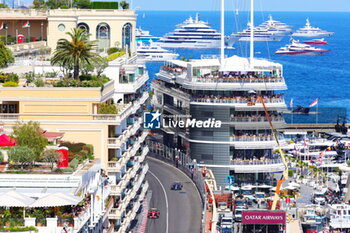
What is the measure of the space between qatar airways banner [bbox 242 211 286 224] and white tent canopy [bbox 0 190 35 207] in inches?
1474

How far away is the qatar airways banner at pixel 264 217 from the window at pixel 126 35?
17.7 m

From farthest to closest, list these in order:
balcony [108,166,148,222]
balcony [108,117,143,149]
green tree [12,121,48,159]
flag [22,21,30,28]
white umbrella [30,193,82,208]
Answer: flag [22,21,30,28]
balcony [108,166,148,222]
balcony [108,117,143,149]
green tree [12,121,48,159]
white umbrella [30,193,82,208]

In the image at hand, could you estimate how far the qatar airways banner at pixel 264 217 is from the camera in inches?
3115

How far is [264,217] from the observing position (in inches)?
3125

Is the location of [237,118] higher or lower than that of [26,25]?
lower

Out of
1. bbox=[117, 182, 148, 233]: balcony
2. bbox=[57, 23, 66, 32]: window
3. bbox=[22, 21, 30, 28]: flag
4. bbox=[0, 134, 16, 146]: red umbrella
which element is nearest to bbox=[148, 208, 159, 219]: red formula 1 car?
bbox=[117, 182, 148, 233]: balcony

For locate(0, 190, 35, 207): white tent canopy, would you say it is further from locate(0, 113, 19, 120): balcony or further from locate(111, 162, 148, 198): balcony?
locate(111, 162, 148, 198): balcony

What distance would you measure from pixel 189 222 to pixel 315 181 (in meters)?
34.3

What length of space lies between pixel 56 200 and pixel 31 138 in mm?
8360


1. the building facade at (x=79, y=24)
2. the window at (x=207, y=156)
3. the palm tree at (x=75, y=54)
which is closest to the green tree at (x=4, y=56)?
the palm tree at (x=75, y=54)

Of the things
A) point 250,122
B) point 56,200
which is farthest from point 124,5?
point 56,200

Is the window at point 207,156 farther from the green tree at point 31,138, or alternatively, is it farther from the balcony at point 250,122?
the green tree at point 31,138

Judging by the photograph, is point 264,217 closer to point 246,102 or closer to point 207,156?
point 246,102

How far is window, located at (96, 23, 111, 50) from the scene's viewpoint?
87.2 meters
